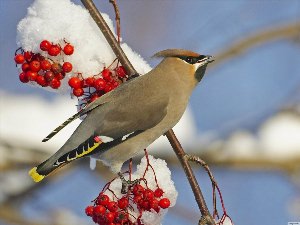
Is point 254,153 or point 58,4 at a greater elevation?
point 254,153

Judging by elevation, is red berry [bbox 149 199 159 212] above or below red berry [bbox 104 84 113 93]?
below

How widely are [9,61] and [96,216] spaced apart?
11.5 ft

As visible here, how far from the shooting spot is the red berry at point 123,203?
2934mm

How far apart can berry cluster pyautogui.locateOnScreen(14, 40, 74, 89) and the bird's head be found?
0.39 metres

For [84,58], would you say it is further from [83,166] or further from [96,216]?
[83,166]

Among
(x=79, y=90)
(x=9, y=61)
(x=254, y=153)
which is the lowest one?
(x=79, y=90)

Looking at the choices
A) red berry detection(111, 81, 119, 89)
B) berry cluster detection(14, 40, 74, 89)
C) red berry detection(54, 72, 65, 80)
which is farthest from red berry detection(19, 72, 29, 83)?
red berry detection(111, 81, 119, 89)

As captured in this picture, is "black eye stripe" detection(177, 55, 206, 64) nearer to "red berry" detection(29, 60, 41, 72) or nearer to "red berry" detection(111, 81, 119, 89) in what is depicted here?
"red berry" detection(111, 81, 119, 89)

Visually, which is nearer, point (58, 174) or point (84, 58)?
point (84, 58)

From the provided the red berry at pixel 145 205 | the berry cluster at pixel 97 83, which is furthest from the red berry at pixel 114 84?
the red berry at pixel 145 205

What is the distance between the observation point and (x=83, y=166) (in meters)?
5.78

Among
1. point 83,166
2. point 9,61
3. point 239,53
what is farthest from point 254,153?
point 9,61

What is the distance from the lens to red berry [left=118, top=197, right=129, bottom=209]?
2934mm

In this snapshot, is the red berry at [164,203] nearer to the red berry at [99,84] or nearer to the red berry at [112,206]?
the red berry at [112,206]
